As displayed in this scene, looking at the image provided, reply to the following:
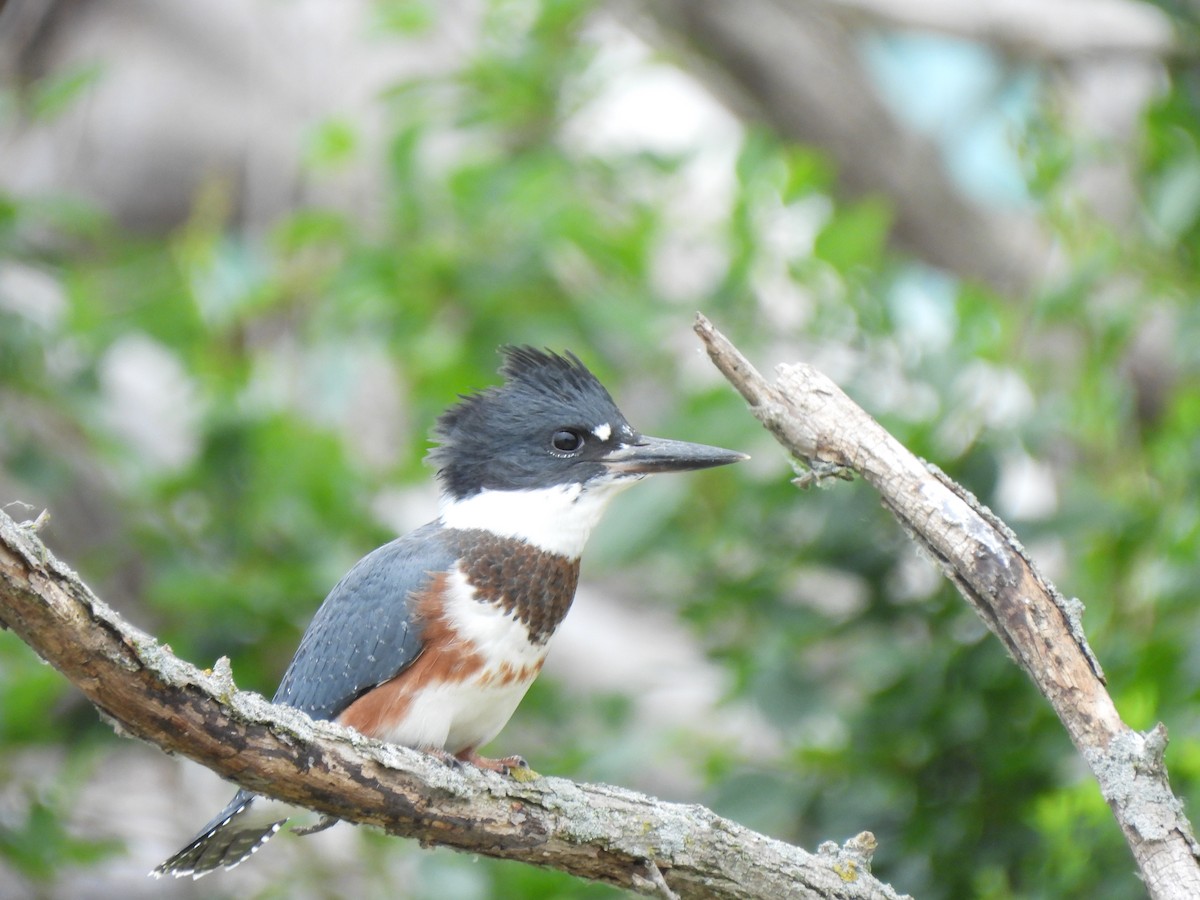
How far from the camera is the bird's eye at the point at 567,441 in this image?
3035 mm

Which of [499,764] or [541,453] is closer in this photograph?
[499,764]

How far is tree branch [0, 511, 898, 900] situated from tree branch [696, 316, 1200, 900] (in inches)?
17.8

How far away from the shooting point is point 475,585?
281 centimetres

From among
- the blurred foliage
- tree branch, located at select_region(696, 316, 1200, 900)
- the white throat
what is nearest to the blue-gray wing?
the white throat

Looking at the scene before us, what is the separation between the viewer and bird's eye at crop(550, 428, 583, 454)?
3035 mm

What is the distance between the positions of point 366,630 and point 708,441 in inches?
54.9

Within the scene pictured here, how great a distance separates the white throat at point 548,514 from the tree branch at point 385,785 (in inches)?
24.9

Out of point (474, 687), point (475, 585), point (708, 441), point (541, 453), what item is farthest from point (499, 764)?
point (708, 441)

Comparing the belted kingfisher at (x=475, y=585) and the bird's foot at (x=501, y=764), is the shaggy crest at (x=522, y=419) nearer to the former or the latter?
the belted kingfisher at (x=475, y=585)

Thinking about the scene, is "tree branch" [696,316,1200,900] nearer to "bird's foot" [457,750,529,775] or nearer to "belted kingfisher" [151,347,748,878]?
"belted kingfisher" [151,347,748,878]

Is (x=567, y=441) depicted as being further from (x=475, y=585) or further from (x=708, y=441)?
(x=708, y=441)

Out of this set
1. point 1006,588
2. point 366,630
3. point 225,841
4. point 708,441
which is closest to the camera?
point 1006,588

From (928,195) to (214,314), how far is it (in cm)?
353

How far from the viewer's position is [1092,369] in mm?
4242
